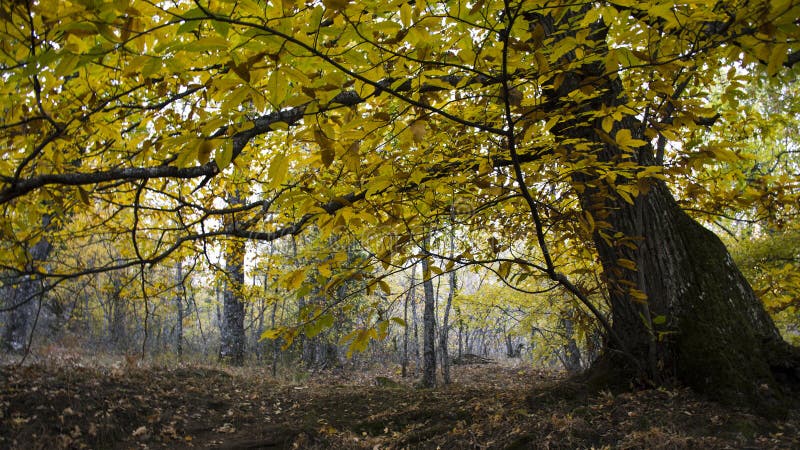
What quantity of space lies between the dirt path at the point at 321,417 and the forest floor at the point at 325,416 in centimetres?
1

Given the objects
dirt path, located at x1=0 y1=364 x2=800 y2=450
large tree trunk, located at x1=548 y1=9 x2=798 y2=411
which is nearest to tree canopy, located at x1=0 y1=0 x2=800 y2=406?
large tree trunk, located at x1=548 y1=9 x2=798 y2=411

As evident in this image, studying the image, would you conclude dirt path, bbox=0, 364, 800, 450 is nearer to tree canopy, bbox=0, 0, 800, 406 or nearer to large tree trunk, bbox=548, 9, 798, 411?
large tree trunk, bbox=548, 9, 798, 411

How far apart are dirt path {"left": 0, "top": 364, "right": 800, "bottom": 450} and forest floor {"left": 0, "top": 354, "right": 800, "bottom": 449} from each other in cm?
1

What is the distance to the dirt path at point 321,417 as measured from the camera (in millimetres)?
2586

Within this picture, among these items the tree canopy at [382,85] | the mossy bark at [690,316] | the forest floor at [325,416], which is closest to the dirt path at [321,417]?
the forest floor at [325,416]

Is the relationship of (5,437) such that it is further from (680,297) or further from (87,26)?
(680,297)

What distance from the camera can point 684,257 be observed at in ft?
10.7

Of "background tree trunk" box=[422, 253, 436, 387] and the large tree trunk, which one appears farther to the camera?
"background tree trunk" box=[422, 253, 436, 387]

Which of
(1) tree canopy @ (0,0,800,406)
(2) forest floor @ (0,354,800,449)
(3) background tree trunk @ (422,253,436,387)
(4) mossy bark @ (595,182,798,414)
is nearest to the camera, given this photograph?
(1) tree canopy @ (0,0,800,406)

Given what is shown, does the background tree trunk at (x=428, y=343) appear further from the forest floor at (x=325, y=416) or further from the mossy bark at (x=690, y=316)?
the mossy bark at (x=690, y=316)

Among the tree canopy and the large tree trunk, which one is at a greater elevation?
the tree canopy

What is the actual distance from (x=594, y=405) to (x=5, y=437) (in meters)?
5.83

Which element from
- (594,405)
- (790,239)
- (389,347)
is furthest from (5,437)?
(389,347)

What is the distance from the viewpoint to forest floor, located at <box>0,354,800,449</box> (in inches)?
102
